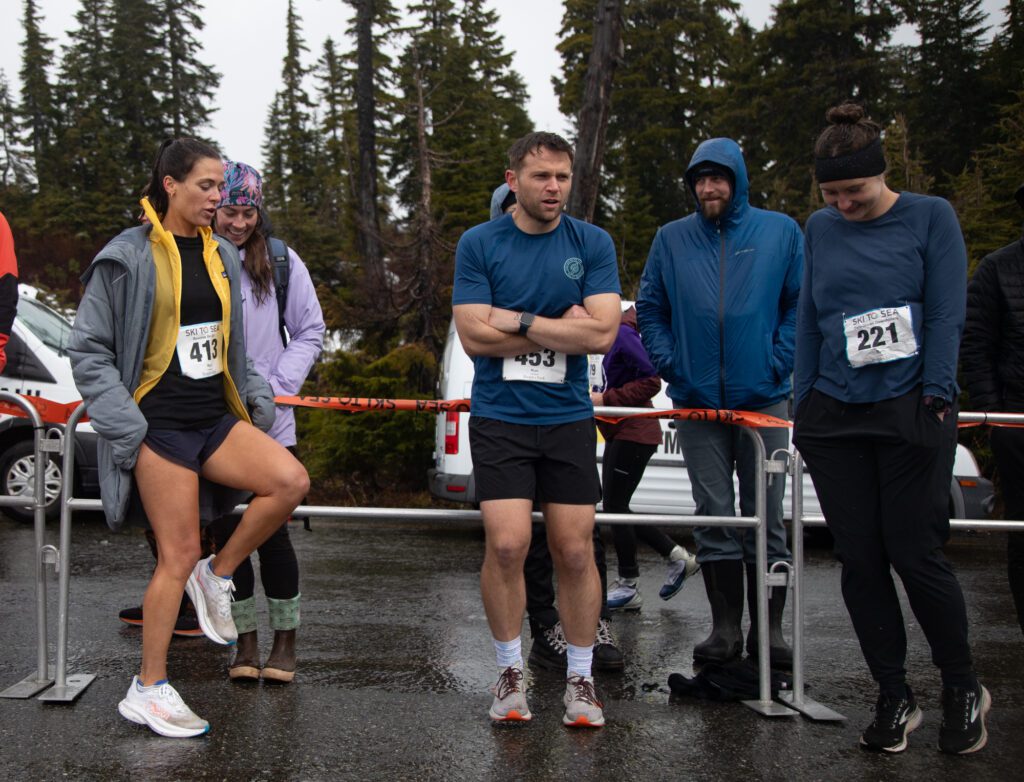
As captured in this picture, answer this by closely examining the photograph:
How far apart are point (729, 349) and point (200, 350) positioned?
2.26 meters

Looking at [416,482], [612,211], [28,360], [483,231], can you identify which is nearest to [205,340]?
[483,231]

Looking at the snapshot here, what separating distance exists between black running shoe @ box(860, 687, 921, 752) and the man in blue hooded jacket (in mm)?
894

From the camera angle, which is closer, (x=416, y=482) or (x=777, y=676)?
(x=777, y=676)

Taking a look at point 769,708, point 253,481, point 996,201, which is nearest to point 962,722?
point 769,708

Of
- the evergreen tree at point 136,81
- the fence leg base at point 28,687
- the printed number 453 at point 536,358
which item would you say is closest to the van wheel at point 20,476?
the fence leg base at point 28,687

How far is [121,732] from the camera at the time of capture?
12.3ft

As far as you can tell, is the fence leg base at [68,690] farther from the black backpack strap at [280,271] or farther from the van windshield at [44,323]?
the van windshield at [44,323]

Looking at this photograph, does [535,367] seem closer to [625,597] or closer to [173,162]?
[173,162]

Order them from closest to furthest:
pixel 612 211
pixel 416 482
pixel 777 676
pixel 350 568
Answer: pixel 777 676 → pixel 350 568 → pixel 416 482 → pixel 612 211

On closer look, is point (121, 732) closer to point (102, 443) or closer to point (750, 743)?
point (102, 443)

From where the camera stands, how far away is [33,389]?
9469 millimetres

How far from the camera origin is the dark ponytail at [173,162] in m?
3.92

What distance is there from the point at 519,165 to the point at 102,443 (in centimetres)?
186

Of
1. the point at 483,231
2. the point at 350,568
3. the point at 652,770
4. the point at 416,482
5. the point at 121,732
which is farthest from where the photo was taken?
the point at 416,482
